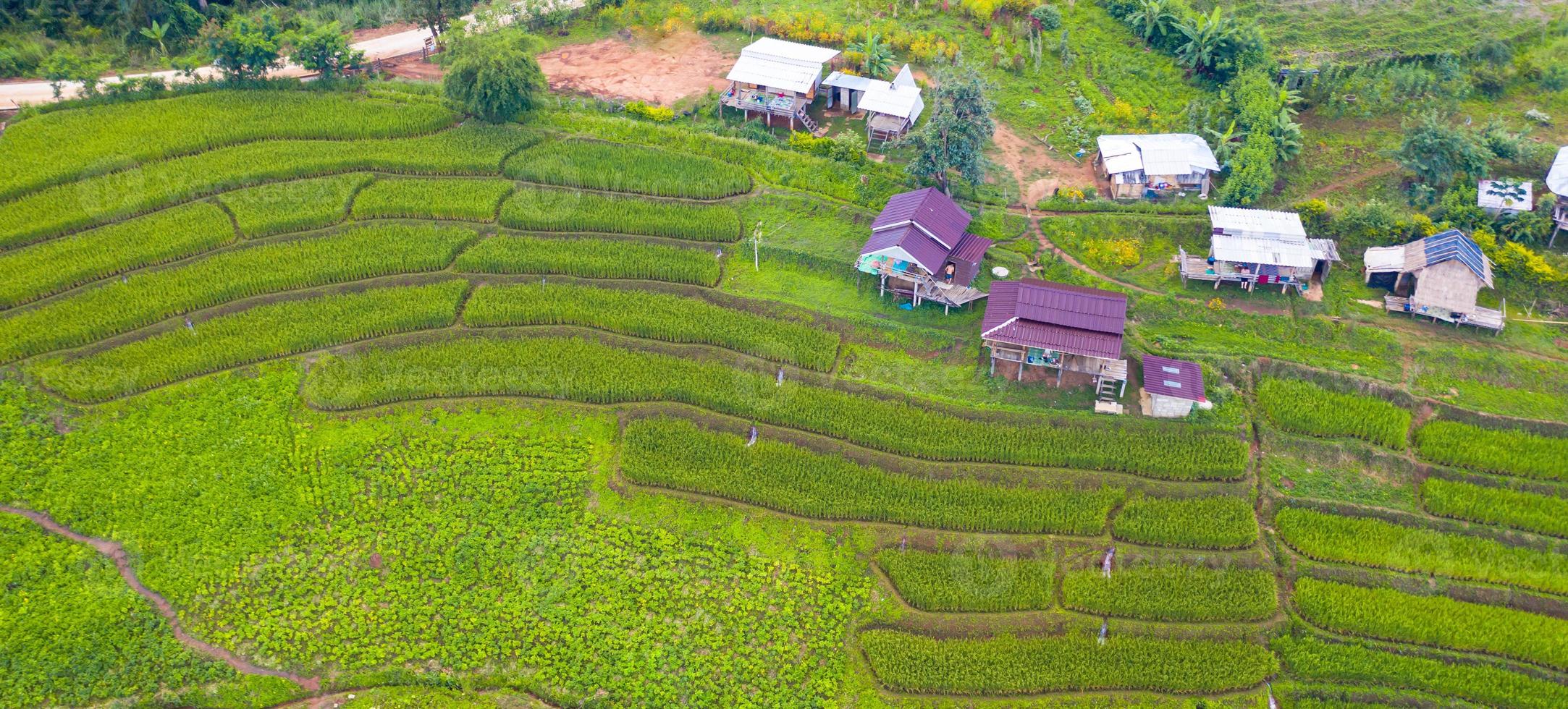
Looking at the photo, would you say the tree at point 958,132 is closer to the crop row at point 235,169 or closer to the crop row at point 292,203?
the crop row at point 235,169

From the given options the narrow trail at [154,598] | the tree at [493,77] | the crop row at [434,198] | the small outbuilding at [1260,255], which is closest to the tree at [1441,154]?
the small outbuilding at [1260,255]

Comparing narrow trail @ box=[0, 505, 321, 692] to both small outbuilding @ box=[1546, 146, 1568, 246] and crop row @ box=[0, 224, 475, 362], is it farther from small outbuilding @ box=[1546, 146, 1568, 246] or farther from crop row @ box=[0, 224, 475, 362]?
small outbuilding @ box=[1546, 146, 1568, 246]

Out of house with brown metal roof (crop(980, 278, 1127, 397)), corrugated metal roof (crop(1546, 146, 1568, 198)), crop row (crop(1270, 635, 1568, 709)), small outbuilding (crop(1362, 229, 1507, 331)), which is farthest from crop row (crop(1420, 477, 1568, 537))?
corrugated metal roof (crop(1546, 146, 1568, 198))

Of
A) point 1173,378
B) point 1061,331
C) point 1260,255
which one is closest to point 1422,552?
point 1173,378

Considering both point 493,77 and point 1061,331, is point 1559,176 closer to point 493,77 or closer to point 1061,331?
point 1061,331

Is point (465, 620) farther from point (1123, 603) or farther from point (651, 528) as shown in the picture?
point (1123, 603)

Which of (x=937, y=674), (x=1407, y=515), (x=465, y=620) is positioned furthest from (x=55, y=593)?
(x=1407, y=515)
